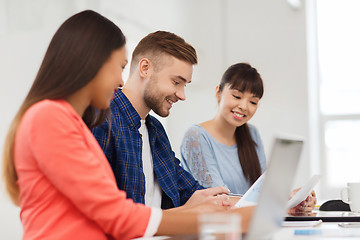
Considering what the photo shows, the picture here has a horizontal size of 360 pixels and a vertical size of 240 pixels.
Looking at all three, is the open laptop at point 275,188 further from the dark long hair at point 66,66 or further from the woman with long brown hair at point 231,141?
the woman with long brown hair at point 231,141

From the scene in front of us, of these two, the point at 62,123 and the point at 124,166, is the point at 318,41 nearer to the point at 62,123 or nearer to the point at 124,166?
the point at 124,166

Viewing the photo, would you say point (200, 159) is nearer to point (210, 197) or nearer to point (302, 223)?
point (210, 197)

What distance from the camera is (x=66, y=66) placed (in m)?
1.12

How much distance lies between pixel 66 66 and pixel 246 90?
157 centimetres

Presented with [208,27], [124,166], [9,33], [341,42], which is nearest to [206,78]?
[208,27]

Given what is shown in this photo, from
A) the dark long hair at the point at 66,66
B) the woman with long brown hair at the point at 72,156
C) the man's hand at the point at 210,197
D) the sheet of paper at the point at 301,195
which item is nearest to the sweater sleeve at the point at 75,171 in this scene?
the woman with long brown hair at the point at 72,156

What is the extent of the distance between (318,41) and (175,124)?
60.2 inches

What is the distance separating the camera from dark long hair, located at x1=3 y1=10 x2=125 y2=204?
3.64 ft

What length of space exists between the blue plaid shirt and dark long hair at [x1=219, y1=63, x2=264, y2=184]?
614 mm

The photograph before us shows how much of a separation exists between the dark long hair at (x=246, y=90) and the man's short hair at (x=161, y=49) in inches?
22.3

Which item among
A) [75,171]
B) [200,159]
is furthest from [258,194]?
[200,159]

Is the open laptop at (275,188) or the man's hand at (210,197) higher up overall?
the open laptop at (275,188)

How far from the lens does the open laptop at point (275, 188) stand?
0.84m

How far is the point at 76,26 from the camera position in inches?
45.6
